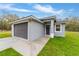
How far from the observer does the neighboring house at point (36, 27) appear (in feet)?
9.14

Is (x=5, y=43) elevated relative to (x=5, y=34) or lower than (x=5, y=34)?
lower

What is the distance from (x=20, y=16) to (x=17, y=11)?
0.12 m

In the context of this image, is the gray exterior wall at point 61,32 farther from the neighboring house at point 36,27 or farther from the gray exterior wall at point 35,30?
the gray exterior wall at point 35,30

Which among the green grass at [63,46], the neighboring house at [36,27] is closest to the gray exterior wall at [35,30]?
the neighboring house at [36,27]

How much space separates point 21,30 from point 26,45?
32 cm

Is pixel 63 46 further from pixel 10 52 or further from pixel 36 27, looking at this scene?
pixel 10 52

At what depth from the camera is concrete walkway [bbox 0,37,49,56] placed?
9.09 ft

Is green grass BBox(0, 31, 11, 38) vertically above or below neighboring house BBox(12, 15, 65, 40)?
below

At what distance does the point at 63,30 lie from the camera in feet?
9.61

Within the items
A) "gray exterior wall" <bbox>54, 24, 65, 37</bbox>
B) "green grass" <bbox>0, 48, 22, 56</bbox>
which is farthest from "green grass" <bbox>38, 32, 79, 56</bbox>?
"green grass" <bbox>0, 48, 22, 56</bbox>

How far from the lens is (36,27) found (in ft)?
9.32

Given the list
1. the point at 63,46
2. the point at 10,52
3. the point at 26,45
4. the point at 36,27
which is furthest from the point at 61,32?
the point at 10,52

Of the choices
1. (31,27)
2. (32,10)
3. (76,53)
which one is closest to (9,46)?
(31,27)

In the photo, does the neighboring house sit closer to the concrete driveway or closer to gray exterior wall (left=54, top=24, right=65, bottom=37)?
gray exterior wall (left=54, top=24, right=65, bottom=37)
